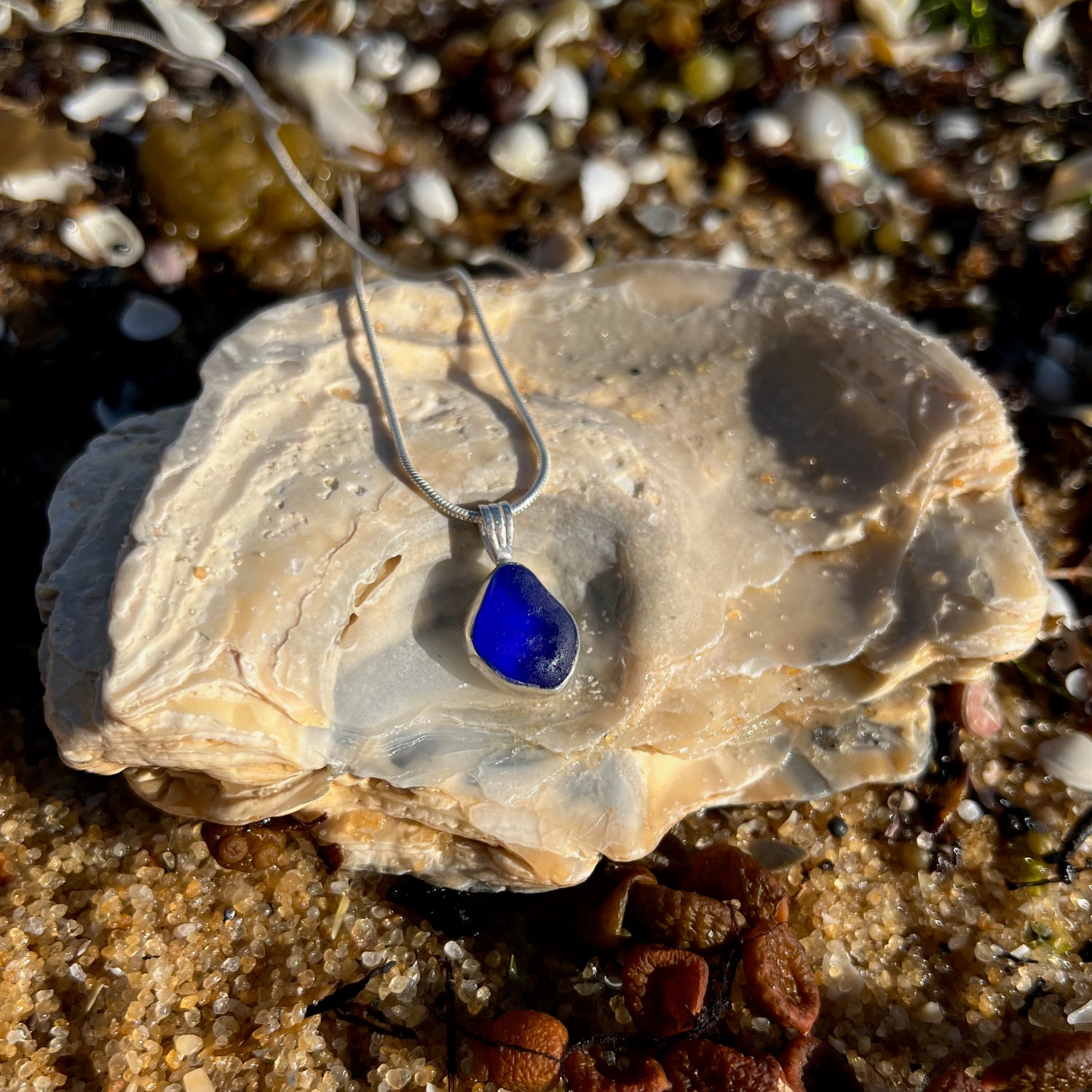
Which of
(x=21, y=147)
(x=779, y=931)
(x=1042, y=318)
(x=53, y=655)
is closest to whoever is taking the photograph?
(x=53, y=655)

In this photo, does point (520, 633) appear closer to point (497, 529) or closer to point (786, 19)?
point (497, 529)

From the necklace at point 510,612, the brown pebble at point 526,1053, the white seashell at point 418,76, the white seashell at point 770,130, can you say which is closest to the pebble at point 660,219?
the white seashell at point 770,130

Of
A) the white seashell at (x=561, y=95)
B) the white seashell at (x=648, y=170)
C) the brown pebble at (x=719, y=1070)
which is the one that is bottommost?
the brown pebble at (x=719, y=1070)

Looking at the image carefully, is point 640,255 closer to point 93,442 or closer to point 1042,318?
point 1042,318

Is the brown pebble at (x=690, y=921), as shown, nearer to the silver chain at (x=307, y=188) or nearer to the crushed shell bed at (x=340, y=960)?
the crushed shell bed at (x=340, y=960)

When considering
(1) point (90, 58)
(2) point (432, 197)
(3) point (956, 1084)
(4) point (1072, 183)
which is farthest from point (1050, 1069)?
(1) point (90, 58)

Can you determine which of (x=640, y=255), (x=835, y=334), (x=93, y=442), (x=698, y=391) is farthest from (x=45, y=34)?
(x=835, y=334)
